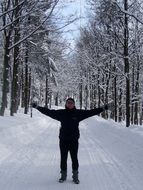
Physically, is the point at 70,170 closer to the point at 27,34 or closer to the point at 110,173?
the point at 110,173

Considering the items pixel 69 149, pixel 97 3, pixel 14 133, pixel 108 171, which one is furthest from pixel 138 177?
pixel 97 3

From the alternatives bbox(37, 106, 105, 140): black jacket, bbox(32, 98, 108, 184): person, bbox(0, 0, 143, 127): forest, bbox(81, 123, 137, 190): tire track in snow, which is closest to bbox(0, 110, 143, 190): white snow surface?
bbox(81, 123, 137, 190): tire track in snow

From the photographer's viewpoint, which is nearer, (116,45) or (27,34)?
(27,34)

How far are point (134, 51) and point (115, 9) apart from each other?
25.7 feet

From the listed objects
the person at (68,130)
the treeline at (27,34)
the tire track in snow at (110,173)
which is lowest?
the tire track in snow at (110,173)

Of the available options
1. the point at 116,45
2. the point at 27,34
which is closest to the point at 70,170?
the point at 27,34

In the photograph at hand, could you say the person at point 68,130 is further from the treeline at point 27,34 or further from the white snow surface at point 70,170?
the treeline at point 27,34

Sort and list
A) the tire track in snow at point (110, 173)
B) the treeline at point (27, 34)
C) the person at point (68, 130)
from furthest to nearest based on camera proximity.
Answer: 1. the treeline at point (27, 34)
2. the person at point (68, 130)
3. the tire track in snow at point (110, 173)

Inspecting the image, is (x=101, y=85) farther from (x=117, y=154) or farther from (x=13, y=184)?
(x=13, y=184)

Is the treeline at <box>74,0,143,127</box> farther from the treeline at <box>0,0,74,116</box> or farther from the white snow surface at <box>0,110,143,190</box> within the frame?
the white snow surface at <box>0,110,143,190</box>

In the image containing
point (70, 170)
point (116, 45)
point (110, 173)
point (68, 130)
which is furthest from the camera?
point (116, 45)

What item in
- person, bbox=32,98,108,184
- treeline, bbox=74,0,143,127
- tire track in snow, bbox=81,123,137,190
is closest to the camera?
tire track in snow, bbox=81,123,137,190

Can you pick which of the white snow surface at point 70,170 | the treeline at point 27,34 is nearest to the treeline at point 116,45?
the treeline at point 27,34

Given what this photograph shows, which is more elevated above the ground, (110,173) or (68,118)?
(68,118)
